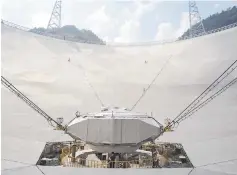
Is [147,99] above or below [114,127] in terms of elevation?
above

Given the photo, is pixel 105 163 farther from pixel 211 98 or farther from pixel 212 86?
pixel 212 86

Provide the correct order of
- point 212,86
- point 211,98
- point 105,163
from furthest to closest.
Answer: point 212,86 < point 211,98 < point 105,163

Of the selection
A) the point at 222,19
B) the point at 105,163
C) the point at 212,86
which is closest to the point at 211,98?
the point at 212,86

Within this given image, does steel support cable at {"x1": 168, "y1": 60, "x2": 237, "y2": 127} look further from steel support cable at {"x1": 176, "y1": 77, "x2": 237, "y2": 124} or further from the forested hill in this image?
the forested hill

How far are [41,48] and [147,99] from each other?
4870 millimetres

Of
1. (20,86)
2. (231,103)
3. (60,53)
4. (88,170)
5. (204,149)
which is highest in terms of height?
(60,53)

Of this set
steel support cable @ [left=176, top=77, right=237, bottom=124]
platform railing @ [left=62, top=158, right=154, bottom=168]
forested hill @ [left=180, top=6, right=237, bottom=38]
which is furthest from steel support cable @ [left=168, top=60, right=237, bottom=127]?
forested hill @ [left=180, top=6, right=237, bottom=38]

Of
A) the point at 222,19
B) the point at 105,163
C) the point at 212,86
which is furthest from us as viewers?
the point at 222,19

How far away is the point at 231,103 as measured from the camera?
7414 mm

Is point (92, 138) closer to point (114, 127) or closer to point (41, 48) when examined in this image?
point (114, 127)

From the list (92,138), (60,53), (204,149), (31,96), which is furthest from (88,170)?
(60,53)


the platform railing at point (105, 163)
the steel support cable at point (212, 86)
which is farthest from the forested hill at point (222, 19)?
the platform railing at point (105, 163)

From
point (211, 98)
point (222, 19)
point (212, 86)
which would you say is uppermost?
point (222, 19)

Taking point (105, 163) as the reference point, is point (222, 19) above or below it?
above
